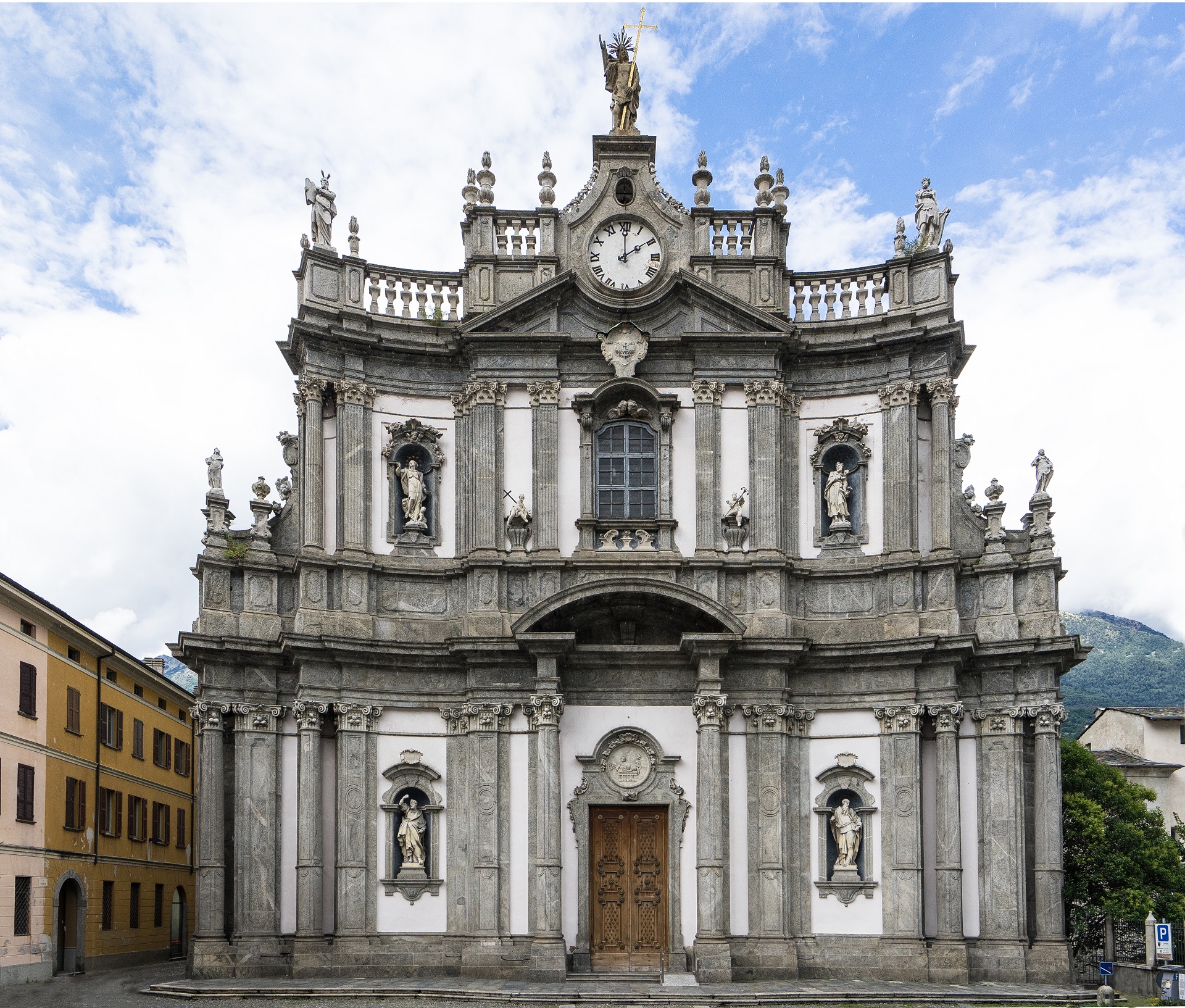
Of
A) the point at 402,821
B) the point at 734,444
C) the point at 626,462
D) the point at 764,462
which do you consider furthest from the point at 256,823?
the point at 764,462

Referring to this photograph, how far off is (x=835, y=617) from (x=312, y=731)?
10338mm

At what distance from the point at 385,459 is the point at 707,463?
6.44 m

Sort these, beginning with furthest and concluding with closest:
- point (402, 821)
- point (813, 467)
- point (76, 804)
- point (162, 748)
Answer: point (162, 748) < point (76, 804) < point (813, 467) < point (402, 821)

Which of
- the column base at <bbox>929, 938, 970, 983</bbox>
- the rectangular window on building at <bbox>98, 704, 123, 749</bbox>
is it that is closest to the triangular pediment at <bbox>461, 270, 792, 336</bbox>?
the column base at <bbox>929, 938, 970, 983</bbox>

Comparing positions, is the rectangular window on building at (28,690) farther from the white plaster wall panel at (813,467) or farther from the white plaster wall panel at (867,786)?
the white plaster wall panel at (813,467)

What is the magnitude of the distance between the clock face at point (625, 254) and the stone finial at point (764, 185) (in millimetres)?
2338

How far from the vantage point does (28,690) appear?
30844mm

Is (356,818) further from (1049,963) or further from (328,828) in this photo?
(1049,963)

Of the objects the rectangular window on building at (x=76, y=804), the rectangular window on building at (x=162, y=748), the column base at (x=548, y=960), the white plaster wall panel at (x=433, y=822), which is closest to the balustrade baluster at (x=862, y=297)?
the white plaster wall panel at (x=433, y=822)

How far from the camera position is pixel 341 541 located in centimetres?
2697

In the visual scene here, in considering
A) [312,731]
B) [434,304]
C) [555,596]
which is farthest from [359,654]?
[434,304]

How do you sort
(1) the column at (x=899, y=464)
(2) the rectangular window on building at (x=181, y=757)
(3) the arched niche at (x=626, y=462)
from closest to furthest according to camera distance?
(1) the column at (x=899, y=464)
(3) the arched niche at (x=626, y=462)
(2) the rectangular window on building at (x=181, y=757)

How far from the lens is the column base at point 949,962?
24938mm

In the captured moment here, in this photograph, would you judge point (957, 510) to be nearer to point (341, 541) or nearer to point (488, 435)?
point (488, 435)
